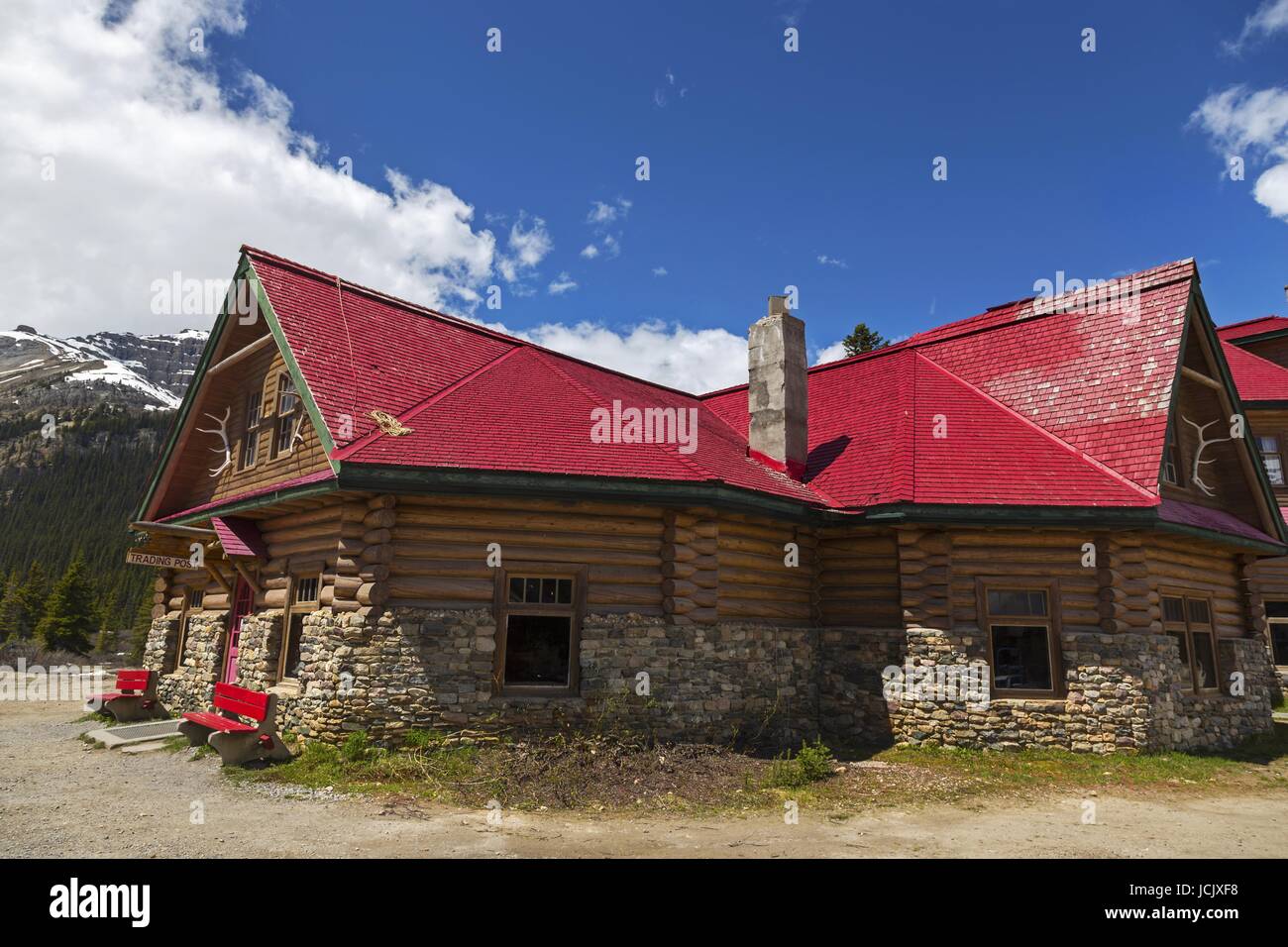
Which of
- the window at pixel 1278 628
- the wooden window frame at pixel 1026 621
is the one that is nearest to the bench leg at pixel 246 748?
the wooden window frame at pixel 1026 621

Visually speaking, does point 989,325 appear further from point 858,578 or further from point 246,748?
point 246,748

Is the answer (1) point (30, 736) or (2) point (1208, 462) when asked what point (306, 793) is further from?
(2) point (1208, 462)

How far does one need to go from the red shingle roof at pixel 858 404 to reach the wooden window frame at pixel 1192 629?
2.71m

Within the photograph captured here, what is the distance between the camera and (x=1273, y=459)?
22.6m

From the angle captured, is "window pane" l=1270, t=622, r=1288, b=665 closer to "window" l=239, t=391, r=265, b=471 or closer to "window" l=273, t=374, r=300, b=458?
"window" l=273, t=374, r=300, b=458

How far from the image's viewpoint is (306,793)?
9.55m

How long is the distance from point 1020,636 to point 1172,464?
603 centimetres

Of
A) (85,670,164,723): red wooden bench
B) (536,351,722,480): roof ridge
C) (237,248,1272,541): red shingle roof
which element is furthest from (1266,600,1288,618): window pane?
(85,670,164,723): red wooden bench

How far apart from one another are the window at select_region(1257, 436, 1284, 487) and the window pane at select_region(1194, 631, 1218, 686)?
31.5 feet

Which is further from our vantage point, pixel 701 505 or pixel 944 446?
pixel 944 446

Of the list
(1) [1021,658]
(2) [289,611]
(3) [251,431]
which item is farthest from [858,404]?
(3) [251,431]

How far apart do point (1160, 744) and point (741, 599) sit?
24.1 ft

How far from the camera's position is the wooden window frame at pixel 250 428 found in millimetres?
16641
